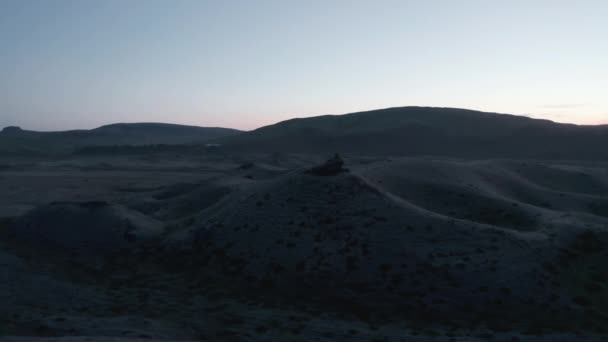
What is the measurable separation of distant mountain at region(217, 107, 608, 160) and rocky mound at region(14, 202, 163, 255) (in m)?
74.7

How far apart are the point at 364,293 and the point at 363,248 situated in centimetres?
286

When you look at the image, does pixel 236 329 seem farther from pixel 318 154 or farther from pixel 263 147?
pixel 263 147

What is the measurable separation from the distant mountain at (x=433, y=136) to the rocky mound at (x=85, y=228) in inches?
2939

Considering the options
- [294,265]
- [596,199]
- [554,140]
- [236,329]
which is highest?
[554,140]

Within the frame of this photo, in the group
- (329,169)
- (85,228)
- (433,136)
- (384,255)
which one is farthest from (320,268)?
(433,136)

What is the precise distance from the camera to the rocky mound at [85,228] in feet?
88.2

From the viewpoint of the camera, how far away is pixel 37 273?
74.2 feet

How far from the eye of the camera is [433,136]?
105 metres

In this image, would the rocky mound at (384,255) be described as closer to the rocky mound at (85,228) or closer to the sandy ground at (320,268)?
the sandy ground at (320,268)

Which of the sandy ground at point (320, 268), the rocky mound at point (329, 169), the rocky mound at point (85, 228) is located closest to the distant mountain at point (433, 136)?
the sandy ground at point (320, 268)

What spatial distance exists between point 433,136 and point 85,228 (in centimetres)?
8690

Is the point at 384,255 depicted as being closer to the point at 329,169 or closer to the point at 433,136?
the point at 329,169

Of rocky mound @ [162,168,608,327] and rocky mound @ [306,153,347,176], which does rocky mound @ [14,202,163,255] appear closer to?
rocky mound @ [162,168,608,327]

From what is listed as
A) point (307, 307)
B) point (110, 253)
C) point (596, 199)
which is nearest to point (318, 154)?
point (596, 199)
